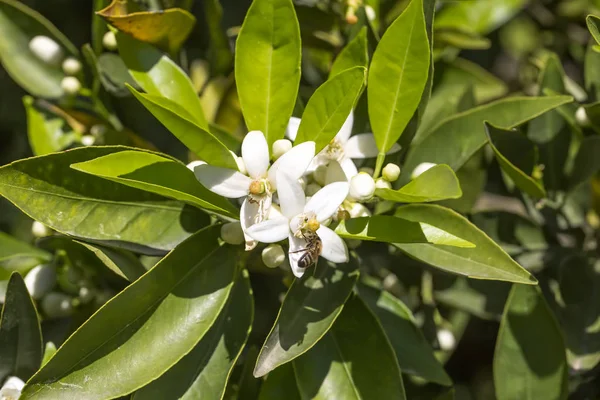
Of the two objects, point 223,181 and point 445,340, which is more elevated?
point 223,181

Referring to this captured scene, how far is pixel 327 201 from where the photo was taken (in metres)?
0.92

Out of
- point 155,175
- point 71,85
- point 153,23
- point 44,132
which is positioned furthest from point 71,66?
point 155,175

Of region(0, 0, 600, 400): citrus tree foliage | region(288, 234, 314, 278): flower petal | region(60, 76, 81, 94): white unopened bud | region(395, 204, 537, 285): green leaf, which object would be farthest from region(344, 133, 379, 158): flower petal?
region(60, 76, 81, 94): white unopened bud

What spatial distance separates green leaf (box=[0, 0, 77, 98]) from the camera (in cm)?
135

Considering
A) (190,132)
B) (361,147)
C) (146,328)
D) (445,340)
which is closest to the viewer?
(190,132)

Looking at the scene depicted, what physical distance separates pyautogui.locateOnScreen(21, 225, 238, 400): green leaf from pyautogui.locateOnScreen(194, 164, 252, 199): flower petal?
4.9 inches

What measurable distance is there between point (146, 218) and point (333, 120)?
1.16 ft

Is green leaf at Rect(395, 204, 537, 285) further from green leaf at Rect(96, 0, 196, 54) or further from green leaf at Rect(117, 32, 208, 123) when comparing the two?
green leaf at Rect(96, 0, 196, 54)

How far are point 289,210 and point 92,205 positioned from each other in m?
0.31

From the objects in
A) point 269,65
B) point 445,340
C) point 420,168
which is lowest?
point 445,340

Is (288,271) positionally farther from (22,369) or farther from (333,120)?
(22,369)

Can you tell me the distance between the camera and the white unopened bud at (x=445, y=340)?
4.93 ft

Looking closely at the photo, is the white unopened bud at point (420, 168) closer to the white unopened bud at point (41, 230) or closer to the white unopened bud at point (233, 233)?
the white unopened bud at point (233, 233)

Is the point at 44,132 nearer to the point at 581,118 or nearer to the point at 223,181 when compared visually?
the point at 223,181
